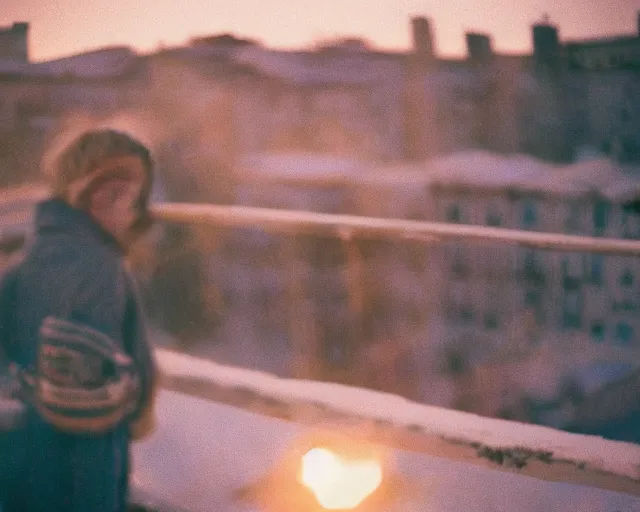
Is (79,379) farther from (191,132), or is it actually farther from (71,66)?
(191,132)

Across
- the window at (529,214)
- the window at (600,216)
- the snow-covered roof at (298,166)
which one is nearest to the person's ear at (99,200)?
the snow-covered roof at (298,166)

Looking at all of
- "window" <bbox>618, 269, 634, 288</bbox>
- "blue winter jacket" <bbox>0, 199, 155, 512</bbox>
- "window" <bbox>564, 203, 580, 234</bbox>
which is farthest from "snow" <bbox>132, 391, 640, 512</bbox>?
"window" <bbox>564, 203, 580, 234</bbox>

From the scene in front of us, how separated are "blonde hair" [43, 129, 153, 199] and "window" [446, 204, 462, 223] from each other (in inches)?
971

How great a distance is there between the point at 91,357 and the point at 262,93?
20.5 meters

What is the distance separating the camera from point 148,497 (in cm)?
175

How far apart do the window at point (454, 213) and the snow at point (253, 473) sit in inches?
943

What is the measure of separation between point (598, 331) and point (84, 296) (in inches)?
945

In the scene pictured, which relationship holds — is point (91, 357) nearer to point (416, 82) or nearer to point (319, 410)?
point (319, 410)

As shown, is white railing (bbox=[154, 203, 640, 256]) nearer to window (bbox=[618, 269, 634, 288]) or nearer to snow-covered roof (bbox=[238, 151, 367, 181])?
snow-covered roof (bbox=[238, 151, 367, 181])

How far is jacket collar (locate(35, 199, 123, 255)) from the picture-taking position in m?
1.25

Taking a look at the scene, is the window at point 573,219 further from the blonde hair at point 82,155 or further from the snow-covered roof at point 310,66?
the blonde hair at point 82,155

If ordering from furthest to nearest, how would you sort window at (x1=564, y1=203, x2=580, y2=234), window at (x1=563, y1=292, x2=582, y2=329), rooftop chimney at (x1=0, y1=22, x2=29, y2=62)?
window at (x1=564, y1=203, x2=580, y2=234) → window at (x1=563, y1=292, x2=582, y2=329) → rooftop chimney at (x1=0, y1=22, x2=29, y2=62)

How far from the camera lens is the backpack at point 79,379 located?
121cm

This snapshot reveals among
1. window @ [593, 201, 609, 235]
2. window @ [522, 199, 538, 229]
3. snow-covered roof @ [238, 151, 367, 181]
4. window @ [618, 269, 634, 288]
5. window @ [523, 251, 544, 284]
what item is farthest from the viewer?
window @ [522, 199, 538, 229]
